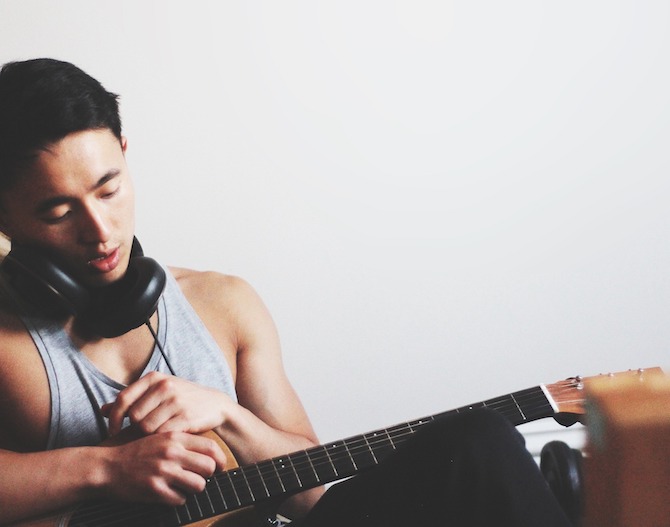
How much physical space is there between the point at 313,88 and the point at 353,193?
25 centimetres

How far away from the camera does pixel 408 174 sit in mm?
1952

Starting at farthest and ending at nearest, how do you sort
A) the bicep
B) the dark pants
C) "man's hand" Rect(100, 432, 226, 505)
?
1. the bicep
2. "man's hand" Rect(100, 432, 226, 505)
3. the dark pants

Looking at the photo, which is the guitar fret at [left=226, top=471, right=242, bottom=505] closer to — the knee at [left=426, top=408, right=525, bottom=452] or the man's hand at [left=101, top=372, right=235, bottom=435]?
A: the man's hand at [left=101, top=372, right=235, bottom=435]

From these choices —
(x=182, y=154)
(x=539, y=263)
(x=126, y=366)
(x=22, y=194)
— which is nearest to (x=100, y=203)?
(x=22, y=194)

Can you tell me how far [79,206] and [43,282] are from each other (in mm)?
119

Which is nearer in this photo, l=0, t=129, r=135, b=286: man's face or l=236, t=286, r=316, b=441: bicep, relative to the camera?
l=0, t=129, r=135, b=286: man's face

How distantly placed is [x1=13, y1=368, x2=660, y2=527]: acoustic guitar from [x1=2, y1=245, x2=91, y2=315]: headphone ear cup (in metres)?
0.28

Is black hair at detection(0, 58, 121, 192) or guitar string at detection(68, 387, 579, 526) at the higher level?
black hair at detection(0, 58, 121, 192)

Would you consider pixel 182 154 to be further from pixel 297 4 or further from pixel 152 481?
pixel 152 481

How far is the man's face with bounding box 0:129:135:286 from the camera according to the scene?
3.89 feet

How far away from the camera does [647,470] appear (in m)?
0.46

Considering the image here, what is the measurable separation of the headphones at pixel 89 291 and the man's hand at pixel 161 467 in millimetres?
181

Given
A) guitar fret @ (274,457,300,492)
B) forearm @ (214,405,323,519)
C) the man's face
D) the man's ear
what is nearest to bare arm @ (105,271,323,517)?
forearm @ (214,405,323,519)

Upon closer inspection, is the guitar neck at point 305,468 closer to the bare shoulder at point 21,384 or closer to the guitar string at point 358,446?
the guitar string at point 358,446
